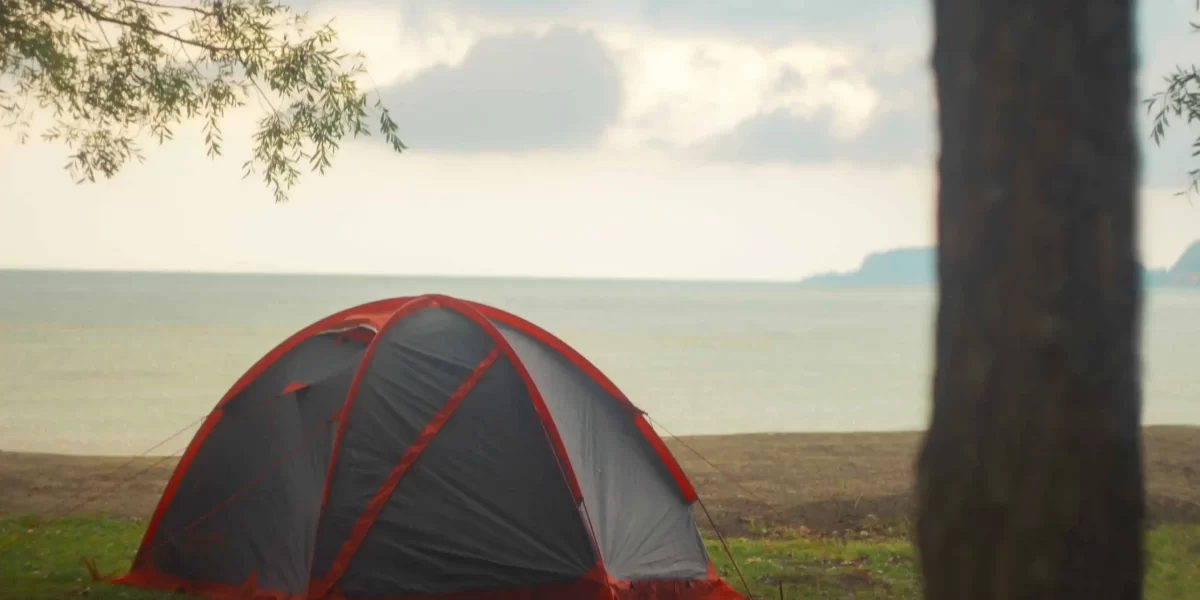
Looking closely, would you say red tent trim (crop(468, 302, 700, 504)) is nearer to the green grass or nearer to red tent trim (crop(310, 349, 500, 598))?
red tent trim (crop(310, 349, 500, 598))

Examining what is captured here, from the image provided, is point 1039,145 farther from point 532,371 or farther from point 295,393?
point 295,393

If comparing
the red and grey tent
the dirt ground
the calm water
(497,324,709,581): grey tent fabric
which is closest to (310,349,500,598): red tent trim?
the red and grey tent

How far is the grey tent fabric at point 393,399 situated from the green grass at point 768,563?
1672mm

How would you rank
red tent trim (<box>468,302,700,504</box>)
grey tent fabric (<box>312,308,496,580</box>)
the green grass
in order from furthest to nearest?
the green grass → red tent trim (<box>468,302,700,504</box>) → grey tent fabric (<box>312,308,496,580</box>)

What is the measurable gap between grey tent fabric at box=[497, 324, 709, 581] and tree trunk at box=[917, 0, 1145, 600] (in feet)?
15.7

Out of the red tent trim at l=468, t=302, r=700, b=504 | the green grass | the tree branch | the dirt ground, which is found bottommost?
the dirt ground

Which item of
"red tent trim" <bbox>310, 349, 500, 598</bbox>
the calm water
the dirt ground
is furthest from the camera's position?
the calm water

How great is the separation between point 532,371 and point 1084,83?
5.44m

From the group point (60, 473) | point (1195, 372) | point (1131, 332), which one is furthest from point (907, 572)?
point (1195, 372)

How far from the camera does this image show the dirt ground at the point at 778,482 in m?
14.1

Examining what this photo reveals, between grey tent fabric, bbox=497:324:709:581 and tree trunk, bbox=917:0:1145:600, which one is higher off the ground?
tree trunk, bbox=917:0:1145:600

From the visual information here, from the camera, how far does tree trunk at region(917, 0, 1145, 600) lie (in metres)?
3.79

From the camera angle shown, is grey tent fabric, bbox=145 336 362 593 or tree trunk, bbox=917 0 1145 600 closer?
tree trunk, bbox=917 0 1145 600

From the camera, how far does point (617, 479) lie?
883 cm
